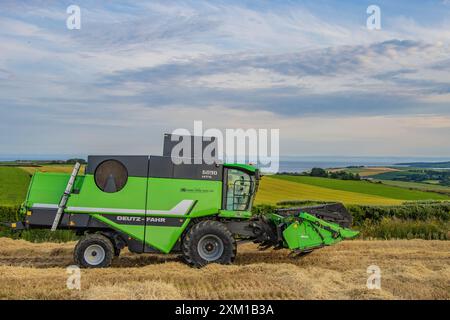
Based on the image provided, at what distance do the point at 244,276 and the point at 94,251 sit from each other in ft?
11.0

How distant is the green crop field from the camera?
80.3 ft

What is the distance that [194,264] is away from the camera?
36.6ft

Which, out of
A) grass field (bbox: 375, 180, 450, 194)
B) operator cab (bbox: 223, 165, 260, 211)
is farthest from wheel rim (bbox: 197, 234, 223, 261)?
grass field (bbox: 375, 180, 450, 194)

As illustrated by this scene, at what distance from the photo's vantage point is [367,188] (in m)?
38.2

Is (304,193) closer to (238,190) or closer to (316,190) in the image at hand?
(316,190)

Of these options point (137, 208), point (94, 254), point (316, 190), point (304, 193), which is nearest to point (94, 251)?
point (94, 254)

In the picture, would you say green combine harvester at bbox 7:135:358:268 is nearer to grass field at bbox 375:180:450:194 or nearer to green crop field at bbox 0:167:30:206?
green crop field at bbox 0:167:30:206

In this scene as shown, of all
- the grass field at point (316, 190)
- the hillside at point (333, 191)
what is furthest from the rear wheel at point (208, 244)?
the hillside at point (333, 191)

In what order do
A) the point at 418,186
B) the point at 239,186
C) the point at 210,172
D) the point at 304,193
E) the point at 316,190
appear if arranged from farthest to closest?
1. the point at 418,186
2. the point at 316,190
3. the point at 304,193
4. the point at 239,186
5. the point at 210,172

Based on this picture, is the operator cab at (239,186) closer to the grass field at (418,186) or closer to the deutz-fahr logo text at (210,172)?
the deutz-fahr logo text at (210,172)

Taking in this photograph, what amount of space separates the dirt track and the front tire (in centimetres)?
37

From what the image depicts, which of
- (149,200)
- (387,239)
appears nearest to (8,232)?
(149,200)

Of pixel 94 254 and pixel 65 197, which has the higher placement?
pixel 65 197
